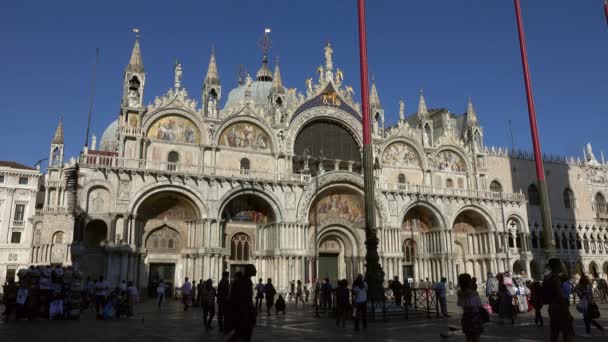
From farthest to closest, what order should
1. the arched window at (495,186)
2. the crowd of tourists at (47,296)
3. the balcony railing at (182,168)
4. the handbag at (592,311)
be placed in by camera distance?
1. the arched window at (495,186)
2. the balcony railing at (182,168)
3. the crowd of tourists at (47,296)
4. the handbag at (592,311)

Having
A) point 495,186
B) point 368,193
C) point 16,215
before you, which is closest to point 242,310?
point 368,193

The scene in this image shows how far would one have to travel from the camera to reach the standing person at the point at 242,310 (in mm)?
8648

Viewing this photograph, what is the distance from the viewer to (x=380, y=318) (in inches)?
685

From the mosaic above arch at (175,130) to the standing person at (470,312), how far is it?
27.3 m

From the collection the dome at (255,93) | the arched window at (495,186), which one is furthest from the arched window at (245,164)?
the arched window at (495,186)

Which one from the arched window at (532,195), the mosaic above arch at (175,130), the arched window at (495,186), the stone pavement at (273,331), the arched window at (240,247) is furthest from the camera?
the arched window at (532,195)

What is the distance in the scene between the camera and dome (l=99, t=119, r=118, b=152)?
49.5m

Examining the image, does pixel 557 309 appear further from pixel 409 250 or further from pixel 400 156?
pixel 400 156

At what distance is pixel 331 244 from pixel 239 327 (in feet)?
93.0

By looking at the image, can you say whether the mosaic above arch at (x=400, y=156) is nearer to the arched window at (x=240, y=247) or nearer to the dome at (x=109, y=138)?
the arched window at (x=240, y=247)

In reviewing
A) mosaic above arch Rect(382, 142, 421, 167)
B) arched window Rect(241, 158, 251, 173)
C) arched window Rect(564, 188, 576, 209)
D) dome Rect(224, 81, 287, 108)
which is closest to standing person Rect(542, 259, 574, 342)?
arched window Rect(241, 158, 251, 173)

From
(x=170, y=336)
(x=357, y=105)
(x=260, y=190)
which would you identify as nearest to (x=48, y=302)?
(x=170, y=336)

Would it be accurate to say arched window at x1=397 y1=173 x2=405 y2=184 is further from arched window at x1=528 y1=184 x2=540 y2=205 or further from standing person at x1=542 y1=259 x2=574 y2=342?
standing person at x1=542 y1=259 x2=574 y2=342

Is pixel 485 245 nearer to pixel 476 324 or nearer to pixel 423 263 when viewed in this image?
pixel 423 263
